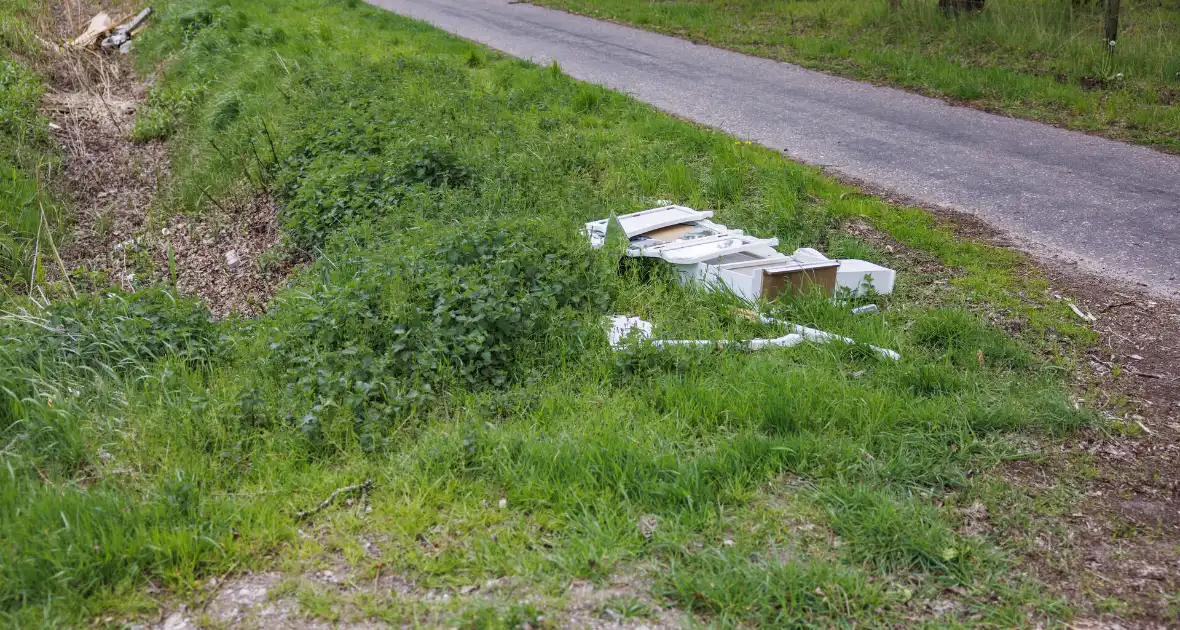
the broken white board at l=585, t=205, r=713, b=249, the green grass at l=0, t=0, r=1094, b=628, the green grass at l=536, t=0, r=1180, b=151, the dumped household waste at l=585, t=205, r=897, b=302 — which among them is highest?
the green grass at l=536, t=0, r=1180, b=151

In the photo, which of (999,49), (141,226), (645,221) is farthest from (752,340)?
(999,49)

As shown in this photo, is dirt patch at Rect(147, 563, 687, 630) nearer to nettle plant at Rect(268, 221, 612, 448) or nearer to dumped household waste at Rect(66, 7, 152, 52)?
nettle plant at Rect(268, 221, 612, 448)

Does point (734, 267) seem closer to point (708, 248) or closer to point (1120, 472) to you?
point (708, 248)

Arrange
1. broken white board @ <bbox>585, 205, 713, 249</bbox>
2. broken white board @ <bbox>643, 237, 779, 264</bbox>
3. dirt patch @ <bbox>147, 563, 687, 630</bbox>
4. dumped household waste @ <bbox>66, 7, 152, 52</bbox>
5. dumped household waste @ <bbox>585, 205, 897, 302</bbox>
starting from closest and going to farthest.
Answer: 1. dirt patch @ <bbox>147, 563, 687, 630</bbox>
2. dumped household waste @ <bbox>585, 205, 897, 302</bbox>
3. broken white board @ <bbox>643, 237, 779, 264</bbox>
4. broken white board @ <bbox>585, 205, 713, 249</bbox>
5. dumped household waste @ <bbox>66, 7, 152, 52</bbox>

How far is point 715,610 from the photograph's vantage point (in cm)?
284

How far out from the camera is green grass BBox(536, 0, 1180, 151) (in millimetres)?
8945

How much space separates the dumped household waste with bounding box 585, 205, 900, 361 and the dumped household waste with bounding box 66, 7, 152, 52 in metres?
12.3

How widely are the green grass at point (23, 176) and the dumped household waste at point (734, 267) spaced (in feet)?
13.9

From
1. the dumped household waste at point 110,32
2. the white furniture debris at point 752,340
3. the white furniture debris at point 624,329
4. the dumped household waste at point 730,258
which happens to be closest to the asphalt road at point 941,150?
the dumped household waste at point 730,258

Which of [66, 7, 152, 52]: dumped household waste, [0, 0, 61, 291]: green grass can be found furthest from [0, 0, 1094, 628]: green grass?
[66, 7, 152, 52]: dumped household waste

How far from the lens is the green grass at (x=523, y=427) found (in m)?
3.00

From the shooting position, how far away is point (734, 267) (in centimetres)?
511

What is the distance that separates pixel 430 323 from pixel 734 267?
1.84 metres

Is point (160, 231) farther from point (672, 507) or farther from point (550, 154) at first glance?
point (672, 507)
